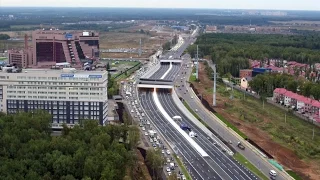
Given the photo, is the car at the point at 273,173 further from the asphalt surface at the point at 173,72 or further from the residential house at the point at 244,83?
the asphalt surface at the point at 173,72

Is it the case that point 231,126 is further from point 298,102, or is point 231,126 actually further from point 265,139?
point 298,102

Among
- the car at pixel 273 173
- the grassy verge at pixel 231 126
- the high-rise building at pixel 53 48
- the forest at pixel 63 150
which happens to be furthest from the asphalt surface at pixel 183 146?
the high-rise building at pixel 53 48

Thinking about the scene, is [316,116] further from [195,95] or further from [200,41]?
[200,41]

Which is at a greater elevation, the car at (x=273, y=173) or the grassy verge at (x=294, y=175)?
the car at (x=273, y=173)

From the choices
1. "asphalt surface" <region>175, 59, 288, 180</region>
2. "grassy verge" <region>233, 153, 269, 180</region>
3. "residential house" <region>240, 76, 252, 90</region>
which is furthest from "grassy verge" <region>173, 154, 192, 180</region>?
"residential house" <region>240, 76, 252, 90</region>

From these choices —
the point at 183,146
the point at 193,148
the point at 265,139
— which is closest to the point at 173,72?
the point at 265,139

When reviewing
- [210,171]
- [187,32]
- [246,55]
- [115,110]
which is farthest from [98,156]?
[187,32]
